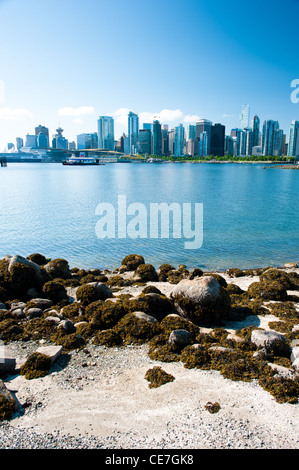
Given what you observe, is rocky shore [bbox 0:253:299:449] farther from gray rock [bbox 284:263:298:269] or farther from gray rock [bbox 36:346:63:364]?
gray rock [bbox 284:263:298:269]

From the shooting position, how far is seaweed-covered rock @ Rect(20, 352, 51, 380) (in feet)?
38.6

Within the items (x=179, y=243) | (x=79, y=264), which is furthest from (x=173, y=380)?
(x=179, y=243)

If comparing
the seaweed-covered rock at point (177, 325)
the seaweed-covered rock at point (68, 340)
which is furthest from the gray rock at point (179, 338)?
the seaweed-covered rock at point (68, 340)

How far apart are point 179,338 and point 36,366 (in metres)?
5.29

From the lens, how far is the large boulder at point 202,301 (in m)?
15.6

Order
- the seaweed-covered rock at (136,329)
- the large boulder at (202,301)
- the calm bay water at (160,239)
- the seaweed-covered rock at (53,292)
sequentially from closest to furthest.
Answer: the seaweed-covered rock at (136,329)
the large boulder at (202,301)
the seaweed-covered rock at (53,292)
the calm bay water at (160,239)

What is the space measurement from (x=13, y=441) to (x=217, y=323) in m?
9.84

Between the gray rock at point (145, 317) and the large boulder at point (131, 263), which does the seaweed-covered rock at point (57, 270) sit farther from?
the gray rock at point (145, 317)

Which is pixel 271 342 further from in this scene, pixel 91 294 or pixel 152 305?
pixel 91 294

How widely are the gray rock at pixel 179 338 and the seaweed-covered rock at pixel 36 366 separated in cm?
463

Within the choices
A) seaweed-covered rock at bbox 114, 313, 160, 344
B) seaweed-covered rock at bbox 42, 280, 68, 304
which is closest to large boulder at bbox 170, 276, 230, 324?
seaweed-covered rock at bbox 114, 313, 160, 344

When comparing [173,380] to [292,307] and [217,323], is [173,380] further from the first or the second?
[292,307]

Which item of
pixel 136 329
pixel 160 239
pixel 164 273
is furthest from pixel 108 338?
pixel 160 239
